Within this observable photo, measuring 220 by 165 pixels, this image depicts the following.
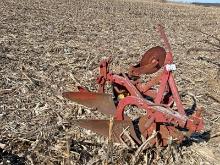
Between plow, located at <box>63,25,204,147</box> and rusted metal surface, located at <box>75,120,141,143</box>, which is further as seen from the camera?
rusted metal surface, located at <box>75,120,141,143</box>

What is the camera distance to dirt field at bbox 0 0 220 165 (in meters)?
5.52

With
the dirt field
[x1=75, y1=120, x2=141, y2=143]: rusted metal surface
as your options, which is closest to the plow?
A: [x1=75, y1=120, x2=141, y2=143]: rusted metal surface

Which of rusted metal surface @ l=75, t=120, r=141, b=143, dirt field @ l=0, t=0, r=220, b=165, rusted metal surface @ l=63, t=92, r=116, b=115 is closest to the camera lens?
dirt field @ l=0, t=0, r=220, b=165

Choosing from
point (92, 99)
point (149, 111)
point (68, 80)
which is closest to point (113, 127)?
point (149, 111)

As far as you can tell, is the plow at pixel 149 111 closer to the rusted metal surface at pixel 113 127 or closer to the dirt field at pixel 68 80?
the rusted metal surface at pixel 113 127

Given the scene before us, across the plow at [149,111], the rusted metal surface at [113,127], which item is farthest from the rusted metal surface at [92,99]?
the rusted metal surface at [113,127]

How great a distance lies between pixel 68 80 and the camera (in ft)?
26.9

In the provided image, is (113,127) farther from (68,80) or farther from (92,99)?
(68,80)

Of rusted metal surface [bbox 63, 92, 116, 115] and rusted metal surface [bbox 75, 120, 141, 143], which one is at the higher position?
rusted metal surface [bbox 63, 92, 116, 115]

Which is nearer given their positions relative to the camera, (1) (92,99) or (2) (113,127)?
(2) (113,127)

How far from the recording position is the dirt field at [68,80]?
552 centimetres

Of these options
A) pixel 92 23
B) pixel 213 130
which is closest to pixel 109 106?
pixel 213 130

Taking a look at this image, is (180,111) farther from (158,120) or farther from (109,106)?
(109,106)

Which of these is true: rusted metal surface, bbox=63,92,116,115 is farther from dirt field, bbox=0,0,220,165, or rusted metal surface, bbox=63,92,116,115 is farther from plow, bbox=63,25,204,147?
dirt field, bbox=0,0,220,165
